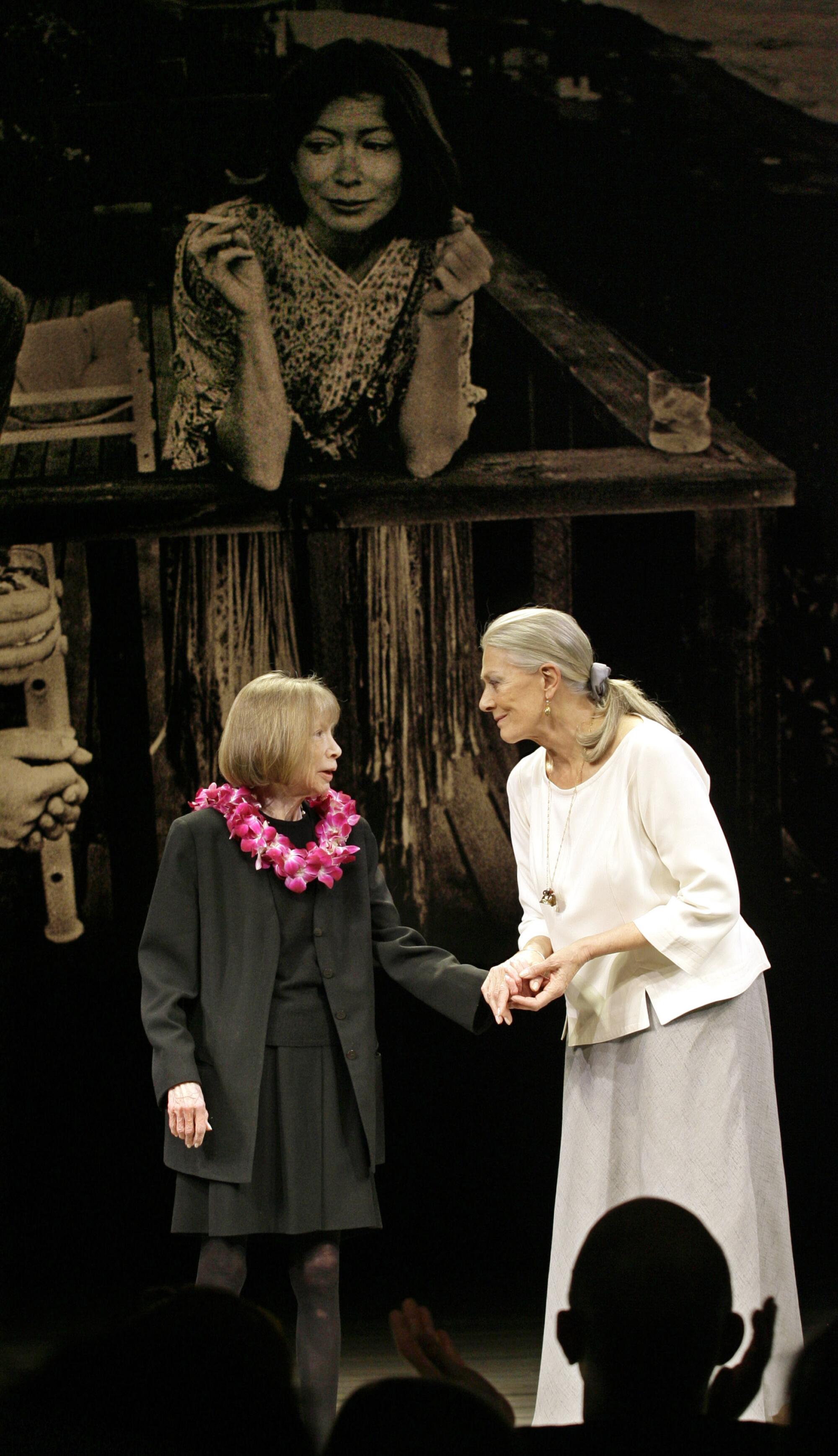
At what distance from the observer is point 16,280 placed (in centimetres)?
396

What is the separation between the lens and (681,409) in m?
3.91

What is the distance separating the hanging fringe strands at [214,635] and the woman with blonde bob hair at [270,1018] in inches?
52.1

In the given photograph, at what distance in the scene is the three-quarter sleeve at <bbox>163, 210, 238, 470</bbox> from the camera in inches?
156

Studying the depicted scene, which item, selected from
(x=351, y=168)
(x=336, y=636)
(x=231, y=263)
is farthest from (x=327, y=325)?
(x=336, y=636)

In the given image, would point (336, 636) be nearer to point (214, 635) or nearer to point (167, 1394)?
point (214, 635)

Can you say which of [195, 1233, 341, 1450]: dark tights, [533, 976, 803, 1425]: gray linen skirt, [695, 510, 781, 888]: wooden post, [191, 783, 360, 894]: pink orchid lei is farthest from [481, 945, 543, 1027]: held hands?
[695, 510, 781, 888]: wooden post

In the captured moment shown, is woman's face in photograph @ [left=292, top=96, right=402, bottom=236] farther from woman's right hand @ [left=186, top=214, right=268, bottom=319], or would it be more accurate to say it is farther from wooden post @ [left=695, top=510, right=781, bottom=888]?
wooden post @ [left=695, top=510, right=781, bottom=888]

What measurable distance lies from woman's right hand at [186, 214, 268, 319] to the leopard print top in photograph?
0.02 meters

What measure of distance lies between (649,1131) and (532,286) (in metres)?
2.40

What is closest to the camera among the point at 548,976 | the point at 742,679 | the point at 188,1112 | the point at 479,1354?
the point at 188,1112

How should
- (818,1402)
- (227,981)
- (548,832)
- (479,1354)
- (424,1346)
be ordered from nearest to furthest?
(818,1402)
(424,1346)
(227,981)
(548,832)
(479,1354)

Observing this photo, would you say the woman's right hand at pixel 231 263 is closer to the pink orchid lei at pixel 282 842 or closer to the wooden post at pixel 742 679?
the wooden post at pixel 742 679

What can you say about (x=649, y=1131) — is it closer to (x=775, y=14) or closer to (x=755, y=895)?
(x=755, y=895)

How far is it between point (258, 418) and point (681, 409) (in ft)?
3.99
